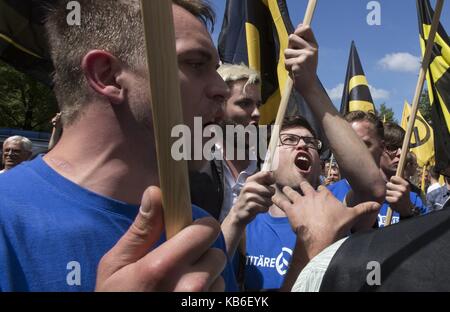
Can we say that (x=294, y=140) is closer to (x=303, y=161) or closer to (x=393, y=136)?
(x=303, y=161)

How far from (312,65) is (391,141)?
288 centimetres

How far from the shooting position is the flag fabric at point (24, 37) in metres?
→ 3.13

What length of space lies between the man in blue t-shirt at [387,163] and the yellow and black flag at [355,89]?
A: 215 cm

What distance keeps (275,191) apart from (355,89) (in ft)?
17.4

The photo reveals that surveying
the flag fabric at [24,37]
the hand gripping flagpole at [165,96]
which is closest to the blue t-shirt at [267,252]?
the hand gripping flagpole at [165,96]

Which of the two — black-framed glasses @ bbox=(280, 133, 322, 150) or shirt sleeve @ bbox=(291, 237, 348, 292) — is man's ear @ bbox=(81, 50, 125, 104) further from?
black-framed glasses @ bbox=(280, 133, 322, 150)

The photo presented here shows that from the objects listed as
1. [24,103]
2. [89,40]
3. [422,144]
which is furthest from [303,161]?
[24,103]

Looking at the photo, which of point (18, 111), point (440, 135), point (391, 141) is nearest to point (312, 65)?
point (391, 141)

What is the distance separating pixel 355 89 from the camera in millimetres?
7082

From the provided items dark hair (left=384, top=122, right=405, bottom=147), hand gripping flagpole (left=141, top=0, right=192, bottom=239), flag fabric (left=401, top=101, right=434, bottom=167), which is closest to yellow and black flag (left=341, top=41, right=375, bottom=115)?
dark hair (left=384, top=122, right=405, bottom=147)

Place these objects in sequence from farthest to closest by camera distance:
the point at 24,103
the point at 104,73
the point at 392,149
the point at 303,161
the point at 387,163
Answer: the point at 24,103 → the point at 392,149 → the point at 387,163 → the point at 303,161 → the point at 104,73

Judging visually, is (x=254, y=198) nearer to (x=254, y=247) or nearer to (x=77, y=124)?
(x=254, y=247)

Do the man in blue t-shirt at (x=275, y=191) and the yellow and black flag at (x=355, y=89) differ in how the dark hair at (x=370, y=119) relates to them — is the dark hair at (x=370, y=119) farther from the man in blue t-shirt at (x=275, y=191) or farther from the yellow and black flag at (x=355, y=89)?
the yellow and black flag at (x=355, y=89)

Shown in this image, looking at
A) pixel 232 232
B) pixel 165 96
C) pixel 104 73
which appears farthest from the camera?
pixel 232 232
